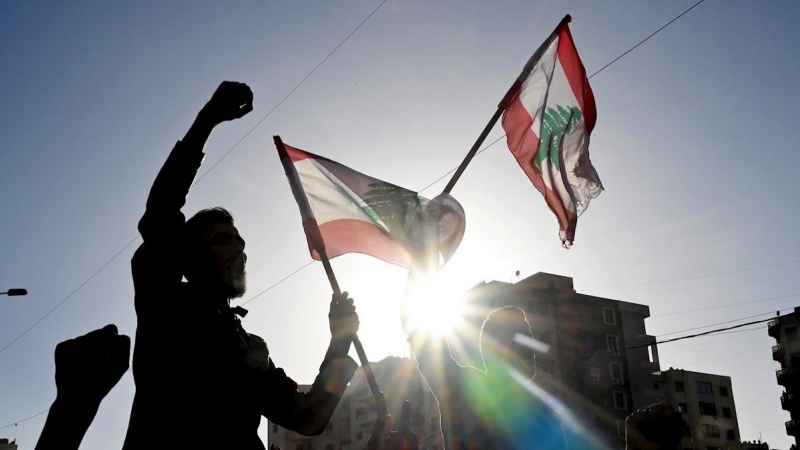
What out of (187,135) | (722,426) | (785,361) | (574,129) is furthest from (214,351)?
(722,426)

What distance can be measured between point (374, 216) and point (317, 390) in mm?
2129

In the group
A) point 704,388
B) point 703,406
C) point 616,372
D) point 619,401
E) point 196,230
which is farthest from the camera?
point 704,388

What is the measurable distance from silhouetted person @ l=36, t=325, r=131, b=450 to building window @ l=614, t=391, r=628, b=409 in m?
66.3

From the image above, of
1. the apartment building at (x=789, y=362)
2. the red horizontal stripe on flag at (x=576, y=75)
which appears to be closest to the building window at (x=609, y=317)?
the apartment building at (x=789, y=362)

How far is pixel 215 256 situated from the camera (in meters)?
2.91

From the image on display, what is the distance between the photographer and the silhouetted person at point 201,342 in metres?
2.44

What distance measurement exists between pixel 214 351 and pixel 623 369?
223ft

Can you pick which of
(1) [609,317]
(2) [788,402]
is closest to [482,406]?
(1) [609,317]

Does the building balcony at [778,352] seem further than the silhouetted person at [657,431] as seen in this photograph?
Yes

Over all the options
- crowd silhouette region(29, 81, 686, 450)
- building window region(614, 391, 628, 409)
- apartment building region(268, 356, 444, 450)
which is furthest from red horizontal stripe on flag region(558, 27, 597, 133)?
building window region(614, 391, 628, 409)

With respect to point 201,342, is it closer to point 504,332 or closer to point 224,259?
point 224,259

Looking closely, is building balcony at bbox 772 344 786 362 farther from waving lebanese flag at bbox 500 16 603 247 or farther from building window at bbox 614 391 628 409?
waving lebanese flag at bbox 500 16 603 247

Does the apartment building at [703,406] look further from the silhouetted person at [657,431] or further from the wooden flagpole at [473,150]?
the silhouetted person at [657,431]

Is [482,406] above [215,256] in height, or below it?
below
